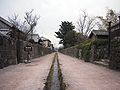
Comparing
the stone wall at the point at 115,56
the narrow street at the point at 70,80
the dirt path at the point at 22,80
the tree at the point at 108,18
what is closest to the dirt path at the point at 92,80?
the narrow street at the point at 70,80

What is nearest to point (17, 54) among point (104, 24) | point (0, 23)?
point (0, 23)

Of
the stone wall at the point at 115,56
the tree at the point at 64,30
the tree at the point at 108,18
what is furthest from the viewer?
the tree at the point at 64,30

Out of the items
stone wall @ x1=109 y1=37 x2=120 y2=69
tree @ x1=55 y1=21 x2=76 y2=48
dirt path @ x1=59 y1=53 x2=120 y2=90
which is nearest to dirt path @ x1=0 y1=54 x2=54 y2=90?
dirt path @ x1=59 y1=53 x2=120 y2=90

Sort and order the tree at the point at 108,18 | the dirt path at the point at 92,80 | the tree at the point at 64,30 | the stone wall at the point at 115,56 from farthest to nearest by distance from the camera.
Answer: the tree at the point at 64,30 → the tree at the point at 108,18 → the stone wall at the point at 115,56 → the dirt path at the point at 92,80

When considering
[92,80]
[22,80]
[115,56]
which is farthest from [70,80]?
[115,56]

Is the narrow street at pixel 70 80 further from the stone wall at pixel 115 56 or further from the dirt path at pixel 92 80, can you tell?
the stone wall at pixel 115 56

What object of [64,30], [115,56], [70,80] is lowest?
[70,80]

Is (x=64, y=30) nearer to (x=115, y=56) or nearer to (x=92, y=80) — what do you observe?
(x=115, y=56)

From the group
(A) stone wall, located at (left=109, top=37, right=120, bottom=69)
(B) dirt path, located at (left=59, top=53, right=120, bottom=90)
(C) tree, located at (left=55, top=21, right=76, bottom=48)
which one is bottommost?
(B) dirt path, located at (left=59, top=53, right=120, bottom=90)

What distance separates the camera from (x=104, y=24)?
2296 inches

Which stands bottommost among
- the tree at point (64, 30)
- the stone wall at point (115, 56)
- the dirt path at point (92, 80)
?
the dirt path at point (92, 80)

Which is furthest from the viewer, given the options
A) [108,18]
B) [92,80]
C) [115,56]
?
[108,18]

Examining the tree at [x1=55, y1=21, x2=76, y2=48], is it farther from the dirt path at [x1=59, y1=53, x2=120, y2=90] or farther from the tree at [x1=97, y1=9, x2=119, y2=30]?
the dirt path at [x1=59, y1=53, x2=120, y2=90]

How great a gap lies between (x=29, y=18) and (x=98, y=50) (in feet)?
128
